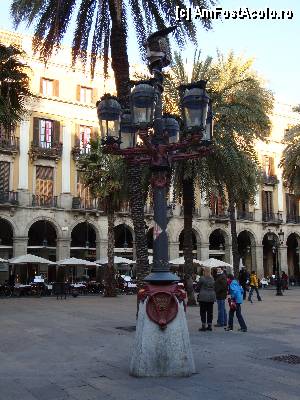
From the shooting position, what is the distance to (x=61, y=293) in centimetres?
2709

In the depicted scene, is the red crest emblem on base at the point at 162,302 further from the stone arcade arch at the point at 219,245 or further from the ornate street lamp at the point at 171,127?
the stone arcade arch at the point at 219,245

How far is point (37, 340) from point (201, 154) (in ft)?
18.8

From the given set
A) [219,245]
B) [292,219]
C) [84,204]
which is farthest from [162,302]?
[292,219]

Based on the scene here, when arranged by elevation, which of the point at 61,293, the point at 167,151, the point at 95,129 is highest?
the point at 95,129

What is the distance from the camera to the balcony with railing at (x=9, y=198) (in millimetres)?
33562

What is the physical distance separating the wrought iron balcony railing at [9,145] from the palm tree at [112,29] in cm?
2066

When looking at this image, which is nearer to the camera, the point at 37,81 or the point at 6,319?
the point at 6,319

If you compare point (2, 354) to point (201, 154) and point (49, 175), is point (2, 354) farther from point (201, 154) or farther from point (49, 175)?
point (49, 175)

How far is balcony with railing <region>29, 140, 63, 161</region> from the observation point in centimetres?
3509

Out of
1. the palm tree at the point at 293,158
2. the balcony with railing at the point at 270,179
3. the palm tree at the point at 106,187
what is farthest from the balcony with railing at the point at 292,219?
the palm tree at the point at 106,187

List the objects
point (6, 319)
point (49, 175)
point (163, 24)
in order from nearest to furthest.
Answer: point (163, 24)
point (6, 319)
point (49, 175)

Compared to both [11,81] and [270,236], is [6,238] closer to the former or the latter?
[11,81]

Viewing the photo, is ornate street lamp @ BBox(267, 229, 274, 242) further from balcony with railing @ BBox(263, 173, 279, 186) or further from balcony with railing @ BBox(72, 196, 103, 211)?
balcony with railing @ BBox(72, 196, 103, 211)

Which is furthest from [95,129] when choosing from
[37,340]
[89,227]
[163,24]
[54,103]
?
[37,340]
